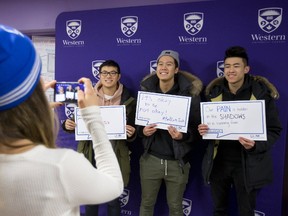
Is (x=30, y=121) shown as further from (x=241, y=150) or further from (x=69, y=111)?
(x=69, y=111)

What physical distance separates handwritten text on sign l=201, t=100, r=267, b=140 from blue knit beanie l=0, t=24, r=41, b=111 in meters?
1.79

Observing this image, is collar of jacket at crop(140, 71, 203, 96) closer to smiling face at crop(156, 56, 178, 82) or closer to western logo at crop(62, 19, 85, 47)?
smiling face at crop(156, 56, 178, 82)

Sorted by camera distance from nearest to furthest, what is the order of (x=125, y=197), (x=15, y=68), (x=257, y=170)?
(x=15, y=68) → (x=257, y=170) → (x=125, y=197)

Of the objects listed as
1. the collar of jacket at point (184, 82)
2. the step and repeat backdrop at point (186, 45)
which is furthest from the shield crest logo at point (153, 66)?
the collar of jacket at point (184, 82)

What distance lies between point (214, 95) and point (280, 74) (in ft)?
2.01

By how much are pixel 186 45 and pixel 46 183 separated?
2.34m

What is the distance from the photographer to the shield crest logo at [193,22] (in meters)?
2.69

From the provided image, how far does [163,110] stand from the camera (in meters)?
2.40

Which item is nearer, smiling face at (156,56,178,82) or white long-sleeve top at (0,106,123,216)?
white long-sleeve top at (0,106,123,216)

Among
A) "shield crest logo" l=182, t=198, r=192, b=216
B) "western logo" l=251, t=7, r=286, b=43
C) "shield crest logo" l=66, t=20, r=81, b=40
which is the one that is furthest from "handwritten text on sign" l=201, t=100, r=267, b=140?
"shield crest logo" l=66, t=20, r=81, b=40

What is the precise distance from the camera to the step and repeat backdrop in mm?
2477

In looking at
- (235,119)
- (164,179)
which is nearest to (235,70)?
(235,119)

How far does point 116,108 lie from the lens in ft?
8.32

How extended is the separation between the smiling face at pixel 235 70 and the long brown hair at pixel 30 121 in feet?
6.00
